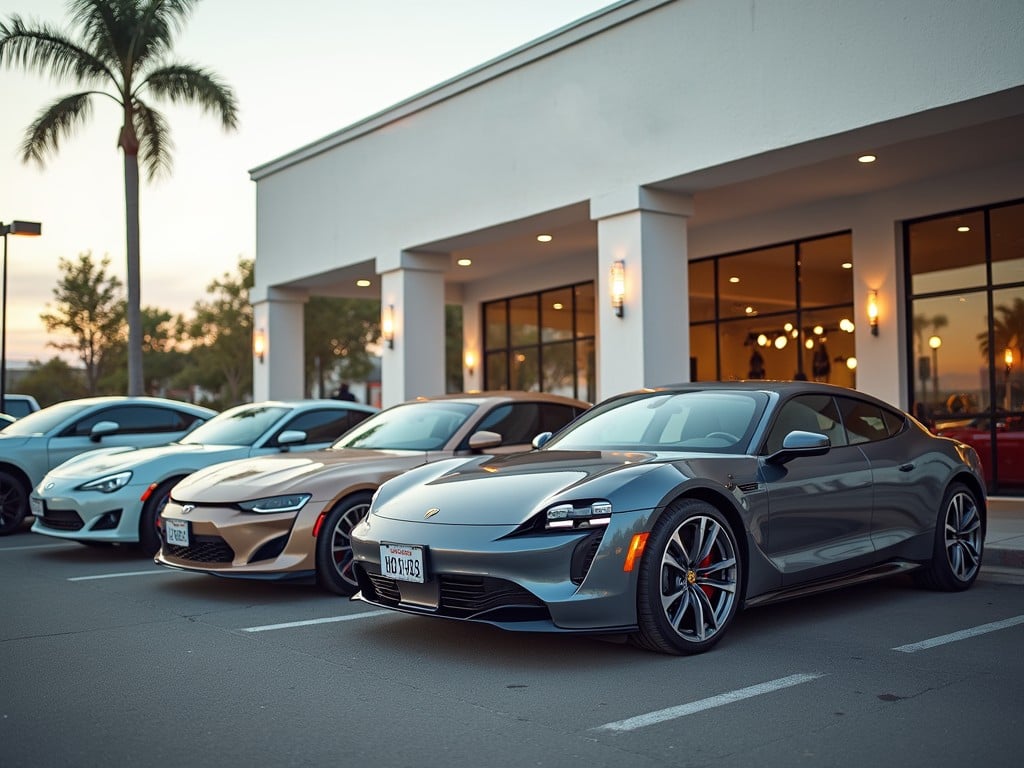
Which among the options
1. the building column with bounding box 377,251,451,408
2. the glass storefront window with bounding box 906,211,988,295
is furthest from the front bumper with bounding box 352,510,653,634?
the building column with bounding box 377,251,451,408

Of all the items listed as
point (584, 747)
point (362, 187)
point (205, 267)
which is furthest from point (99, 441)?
point (205, 267)

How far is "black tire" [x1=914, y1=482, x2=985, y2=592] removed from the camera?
7199 millimetres

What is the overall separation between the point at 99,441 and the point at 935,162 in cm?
1042

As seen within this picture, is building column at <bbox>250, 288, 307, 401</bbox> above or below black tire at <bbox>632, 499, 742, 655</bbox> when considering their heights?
above

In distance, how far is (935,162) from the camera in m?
13.2

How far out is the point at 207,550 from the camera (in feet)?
23.9

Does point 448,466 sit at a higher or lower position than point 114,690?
higher

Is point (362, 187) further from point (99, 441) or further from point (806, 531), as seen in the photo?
point (806, 531)

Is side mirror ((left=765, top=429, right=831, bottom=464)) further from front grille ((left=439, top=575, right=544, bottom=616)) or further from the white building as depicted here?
the white building

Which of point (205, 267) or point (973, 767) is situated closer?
point (973, 767)

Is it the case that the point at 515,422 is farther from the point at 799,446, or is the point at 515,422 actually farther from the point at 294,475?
the point at 799,446

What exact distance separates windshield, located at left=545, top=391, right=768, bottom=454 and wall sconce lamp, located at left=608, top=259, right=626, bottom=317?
639 centimetres

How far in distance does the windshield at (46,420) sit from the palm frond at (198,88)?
9.53 metres

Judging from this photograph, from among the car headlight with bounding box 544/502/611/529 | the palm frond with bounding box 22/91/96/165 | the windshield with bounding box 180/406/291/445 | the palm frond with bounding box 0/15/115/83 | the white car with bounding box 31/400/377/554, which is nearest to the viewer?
the car headlight with bounding box 544/502/611/529
